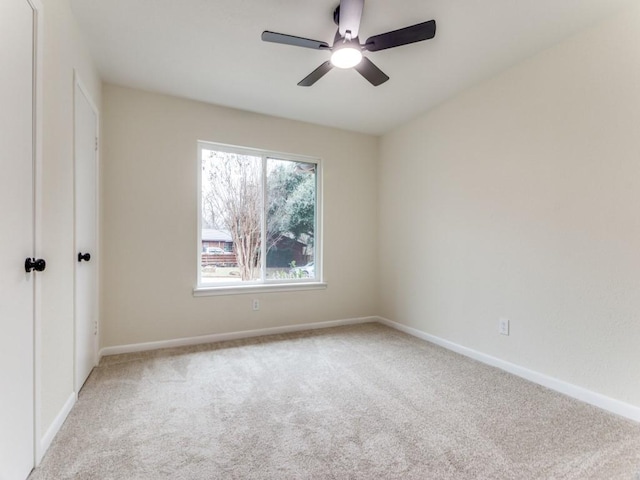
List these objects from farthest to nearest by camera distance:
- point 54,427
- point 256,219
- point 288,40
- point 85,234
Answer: point 256,219 → point 85,234 → point 288,40 → point 54,427

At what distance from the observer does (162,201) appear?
3.07 m

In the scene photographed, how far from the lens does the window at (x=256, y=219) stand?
3.36 m

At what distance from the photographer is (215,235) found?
3371mm

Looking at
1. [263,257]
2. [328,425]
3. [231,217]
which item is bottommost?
[328,425]

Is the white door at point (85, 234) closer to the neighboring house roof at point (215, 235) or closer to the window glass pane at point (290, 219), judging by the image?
the neighboring house roof at point (215, 235)

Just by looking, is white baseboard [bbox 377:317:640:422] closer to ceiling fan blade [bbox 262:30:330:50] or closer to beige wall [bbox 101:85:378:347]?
beige wall [bbox 101:85:378:347]

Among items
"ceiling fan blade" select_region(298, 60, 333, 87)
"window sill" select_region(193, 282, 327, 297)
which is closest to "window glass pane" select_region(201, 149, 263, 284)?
"window sill" select_region(193, 282, 327, 297)

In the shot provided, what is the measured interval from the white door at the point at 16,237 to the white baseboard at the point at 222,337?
1.55 m

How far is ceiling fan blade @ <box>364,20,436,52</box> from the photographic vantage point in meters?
1.77

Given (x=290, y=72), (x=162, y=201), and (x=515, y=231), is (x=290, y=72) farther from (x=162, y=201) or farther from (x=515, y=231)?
(x=515, y=231)

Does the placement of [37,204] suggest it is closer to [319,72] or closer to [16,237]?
[16,237]

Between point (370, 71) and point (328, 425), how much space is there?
89.8 inches

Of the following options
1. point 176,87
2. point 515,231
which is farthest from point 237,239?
point 515,231

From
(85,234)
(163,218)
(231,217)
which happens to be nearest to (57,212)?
(85,234)
